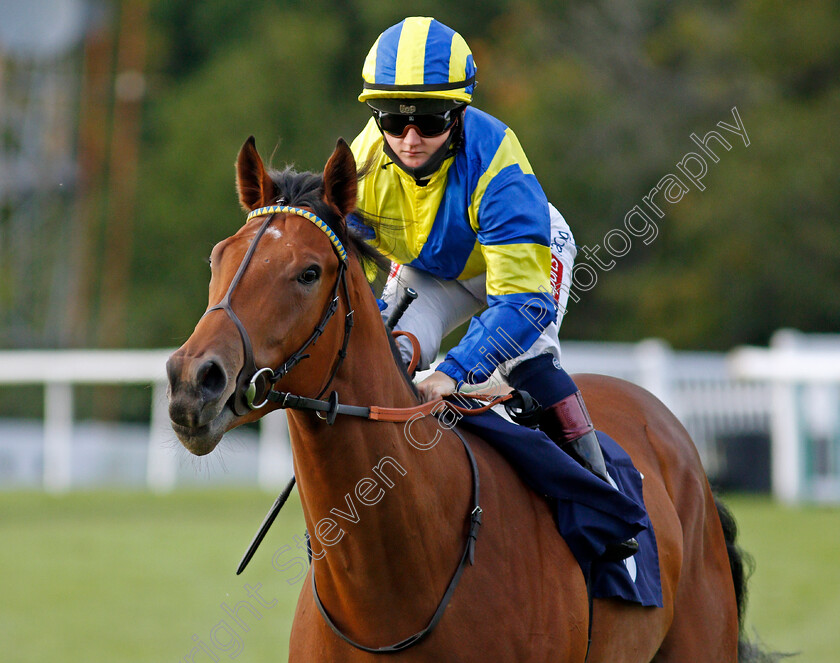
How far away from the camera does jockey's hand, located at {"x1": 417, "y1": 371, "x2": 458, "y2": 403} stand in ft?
10.2

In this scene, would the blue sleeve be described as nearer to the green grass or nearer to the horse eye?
the horse eye

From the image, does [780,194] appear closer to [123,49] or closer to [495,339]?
[123,49]

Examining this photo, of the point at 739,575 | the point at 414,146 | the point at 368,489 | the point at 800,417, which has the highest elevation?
the point at 414,146

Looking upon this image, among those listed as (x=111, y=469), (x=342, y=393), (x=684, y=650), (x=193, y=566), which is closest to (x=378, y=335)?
(x=342, y=393)

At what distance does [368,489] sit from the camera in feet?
9.21

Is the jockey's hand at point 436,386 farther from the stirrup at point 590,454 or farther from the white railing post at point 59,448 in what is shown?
the white railing post at point 59,448

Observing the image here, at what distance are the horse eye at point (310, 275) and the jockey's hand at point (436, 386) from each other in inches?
24.3

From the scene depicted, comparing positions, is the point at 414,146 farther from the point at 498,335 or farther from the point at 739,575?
the point at 739,575

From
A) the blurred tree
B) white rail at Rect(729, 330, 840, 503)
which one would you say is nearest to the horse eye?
white rail at Rect(729, 330, 840, 503)

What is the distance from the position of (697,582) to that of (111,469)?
1257 cm

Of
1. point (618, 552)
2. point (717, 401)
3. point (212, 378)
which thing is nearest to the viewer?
point (212, 378)

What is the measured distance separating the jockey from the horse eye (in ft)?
1.33

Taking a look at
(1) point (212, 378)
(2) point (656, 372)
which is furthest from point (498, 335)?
(2) point (656, 372)

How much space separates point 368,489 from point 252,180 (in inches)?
32.6
